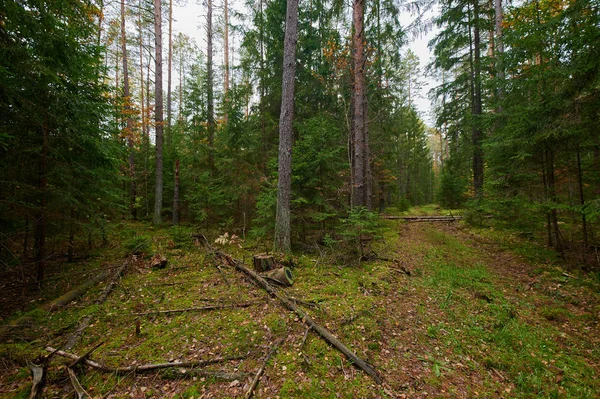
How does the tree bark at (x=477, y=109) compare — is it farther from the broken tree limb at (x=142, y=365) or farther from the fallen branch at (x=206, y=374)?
the broken tree limb at (x=142, y=365)

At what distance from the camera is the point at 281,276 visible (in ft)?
18.3

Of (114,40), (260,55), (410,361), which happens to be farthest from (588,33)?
(114,40)

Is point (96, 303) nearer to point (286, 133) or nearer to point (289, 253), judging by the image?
point (289, 253)

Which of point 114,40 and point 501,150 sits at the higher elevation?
point 114,40

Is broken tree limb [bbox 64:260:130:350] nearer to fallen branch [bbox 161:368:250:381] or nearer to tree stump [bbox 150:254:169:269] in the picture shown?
tree stump [bbox 150:254:169:269]

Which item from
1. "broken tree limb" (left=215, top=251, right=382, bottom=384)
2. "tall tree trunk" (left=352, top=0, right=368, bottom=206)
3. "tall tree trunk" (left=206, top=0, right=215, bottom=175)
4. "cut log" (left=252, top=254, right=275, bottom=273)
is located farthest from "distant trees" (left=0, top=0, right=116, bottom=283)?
"tall tree trunk" (left=352, top=0, right=368, bottom=206)

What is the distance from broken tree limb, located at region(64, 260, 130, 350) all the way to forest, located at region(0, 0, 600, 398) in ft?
0.11

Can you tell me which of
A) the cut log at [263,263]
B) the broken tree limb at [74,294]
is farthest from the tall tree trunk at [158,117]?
the cut log at [263,263]

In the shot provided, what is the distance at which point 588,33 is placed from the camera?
5.27m

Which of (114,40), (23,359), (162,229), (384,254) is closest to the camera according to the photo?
(23,359)

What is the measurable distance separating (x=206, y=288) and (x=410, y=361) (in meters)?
4.40

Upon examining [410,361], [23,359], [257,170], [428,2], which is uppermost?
[428,2]

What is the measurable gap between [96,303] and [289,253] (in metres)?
4.61

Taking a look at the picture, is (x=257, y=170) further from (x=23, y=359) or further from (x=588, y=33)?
(x=588, y=33)
